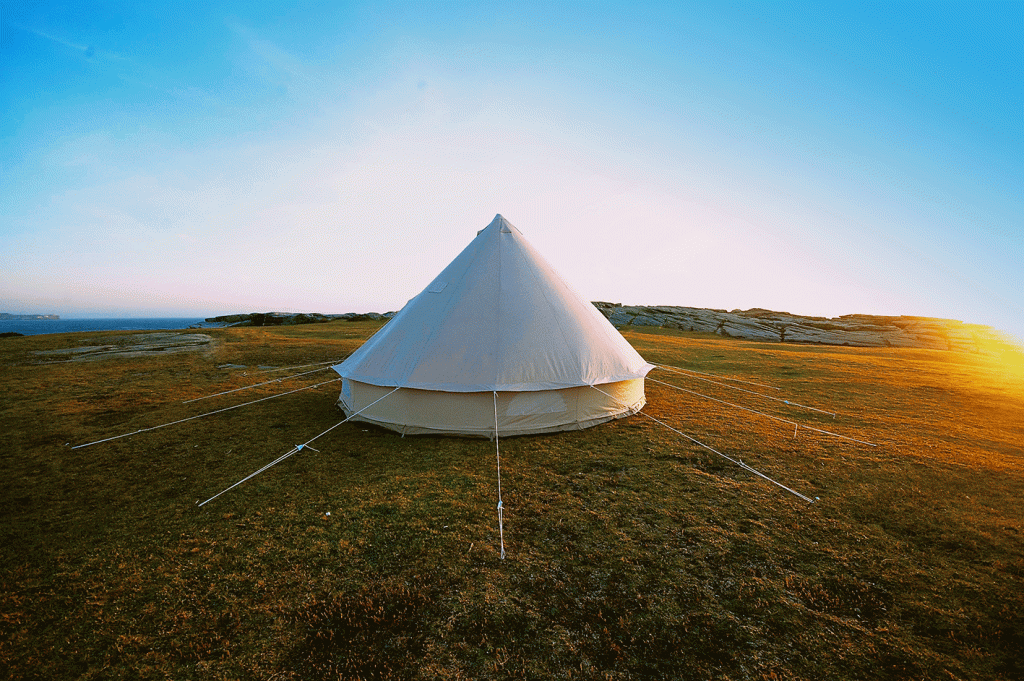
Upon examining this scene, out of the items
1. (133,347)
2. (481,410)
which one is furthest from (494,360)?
(133,347)

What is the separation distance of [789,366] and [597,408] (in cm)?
1159

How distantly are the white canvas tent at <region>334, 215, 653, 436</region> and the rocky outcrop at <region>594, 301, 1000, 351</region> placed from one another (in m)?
26.9

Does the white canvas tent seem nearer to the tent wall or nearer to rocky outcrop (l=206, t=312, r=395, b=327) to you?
the tent wall

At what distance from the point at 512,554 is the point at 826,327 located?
1424 inches

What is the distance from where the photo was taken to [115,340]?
736 inches

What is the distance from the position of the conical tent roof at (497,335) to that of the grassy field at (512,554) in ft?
3.42

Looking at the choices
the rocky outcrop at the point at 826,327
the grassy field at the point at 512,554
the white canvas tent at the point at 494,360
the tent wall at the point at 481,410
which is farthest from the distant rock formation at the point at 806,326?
the tent wall at the point at 481,410

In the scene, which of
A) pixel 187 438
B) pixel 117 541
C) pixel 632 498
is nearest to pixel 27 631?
pixel 117 541

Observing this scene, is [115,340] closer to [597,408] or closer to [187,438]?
[187,438]

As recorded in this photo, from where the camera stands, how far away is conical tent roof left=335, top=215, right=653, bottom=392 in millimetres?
6359

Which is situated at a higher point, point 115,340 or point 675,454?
point 115,340

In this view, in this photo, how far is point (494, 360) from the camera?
639 centimetres

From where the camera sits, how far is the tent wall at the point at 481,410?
6.29 m

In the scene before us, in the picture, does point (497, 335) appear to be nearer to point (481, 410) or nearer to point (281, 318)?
point (481, 410)
